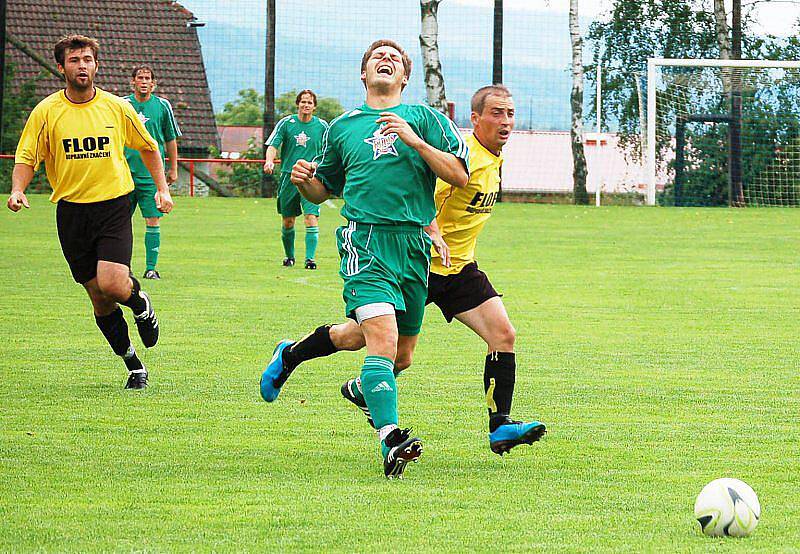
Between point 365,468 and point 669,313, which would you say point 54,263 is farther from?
point 365,468

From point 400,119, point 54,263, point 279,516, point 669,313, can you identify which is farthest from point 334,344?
point 54,263

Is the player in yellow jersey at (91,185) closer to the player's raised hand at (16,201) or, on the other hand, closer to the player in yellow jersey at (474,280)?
the player's raised hand at (16,201)

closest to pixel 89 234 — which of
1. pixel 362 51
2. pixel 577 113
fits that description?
pixel 362 51

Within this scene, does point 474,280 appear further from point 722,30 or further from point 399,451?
point 722,30

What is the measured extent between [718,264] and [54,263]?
8.05 metres

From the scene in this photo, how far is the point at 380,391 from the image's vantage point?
549cm

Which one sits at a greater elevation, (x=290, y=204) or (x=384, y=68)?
(x=384, y=68)

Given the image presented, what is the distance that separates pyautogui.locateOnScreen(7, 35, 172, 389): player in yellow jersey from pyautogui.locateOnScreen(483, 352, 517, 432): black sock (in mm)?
2417

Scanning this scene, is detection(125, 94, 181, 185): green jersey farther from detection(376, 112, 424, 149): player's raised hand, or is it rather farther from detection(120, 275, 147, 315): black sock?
detection(376, 112, 424, 149): player's raised hand

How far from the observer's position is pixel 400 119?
5527mm

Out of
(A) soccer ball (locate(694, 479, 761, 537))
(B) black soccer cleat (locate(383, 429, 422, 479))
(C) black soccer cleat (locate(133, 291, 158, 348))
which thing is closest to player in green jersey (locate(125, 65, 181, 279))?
(C) black soccer cleat (locate(133, 291, 158, 348))

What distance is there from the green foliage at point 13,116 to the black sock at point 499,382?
975 inches

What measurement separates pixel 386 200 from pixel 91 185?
269 cm

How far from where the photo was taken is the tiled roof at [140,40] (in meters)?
39.3
